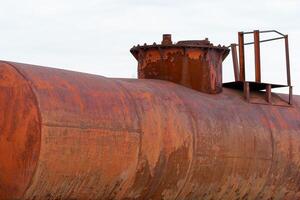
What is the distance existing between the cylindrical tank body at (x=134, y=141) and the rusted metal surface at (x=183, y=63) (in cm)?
29

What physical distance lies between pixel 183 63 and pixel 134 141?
88.8 inches

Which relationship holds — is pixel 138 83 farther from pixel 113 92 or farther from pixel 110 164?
pixel 110 164

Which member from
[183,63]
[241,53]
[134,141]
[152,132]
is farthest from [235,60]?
[134,141]

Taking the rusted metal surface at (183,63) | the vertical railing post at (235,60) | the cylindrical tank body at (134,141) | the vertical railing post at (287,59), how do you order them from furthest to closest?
the vertical railing post at (235,60), the vertical railing post at (287,59), the rusted metal surface at (183,63), the cylindrical tank body at (134,141)

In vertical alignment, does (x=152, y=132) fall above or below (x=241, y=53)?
below

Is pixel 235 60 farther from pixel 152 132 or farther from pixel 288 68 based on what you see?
pixel 152 132

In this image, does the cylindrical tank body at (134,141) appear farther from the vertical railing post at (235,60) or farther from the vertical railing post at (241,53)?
the vertical railing post at (235,60)

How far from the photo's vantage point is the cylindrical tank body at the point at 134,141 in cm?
650

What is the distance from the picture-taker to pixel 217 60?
958 centimetres

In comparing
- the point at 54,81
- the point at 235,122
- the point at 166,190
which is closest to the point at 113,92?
the point at 54,81

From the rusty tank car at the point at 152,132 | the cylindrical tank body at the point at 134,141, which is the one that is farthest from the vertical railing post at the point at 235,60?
the cylindrical tank body at the point at 134,141

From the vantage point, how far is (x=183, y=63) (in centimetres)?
919

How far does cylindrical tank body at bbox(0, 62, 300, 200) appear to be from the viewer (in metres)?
6.50

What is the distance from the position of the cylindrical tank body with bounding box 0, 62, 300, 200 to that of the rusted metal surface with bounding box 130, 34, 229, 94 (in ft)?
0.95
